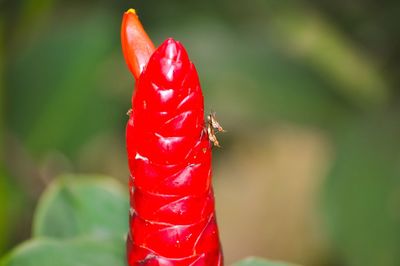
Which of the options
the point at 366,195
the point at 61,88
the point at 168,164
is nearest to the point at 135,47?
the point at 168,164

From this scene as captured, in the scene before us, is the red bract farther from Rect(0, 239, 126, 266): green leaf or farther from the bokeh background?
the bokeh background

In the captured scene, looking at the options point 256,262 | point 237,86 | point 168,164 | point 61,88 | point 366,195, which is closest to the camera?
point 168,164

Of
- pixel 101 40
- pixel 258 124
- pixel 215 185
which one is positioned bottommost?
pixel 215 185

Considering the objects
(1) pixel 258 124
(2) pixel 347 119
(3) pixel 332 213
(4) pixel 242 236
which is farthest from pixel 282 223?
(3) pixel 332 213

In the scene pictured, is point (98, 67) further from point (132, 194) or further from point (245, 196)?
point (132, 194)

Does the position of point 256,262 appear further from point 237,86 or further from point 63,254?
point 237,86

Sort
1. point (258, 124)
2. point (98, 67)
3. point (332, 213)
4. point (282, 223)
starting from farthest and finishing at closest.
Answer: point (282, 223) → point (258, 124) → point (98, 67) → point (332, 213)
